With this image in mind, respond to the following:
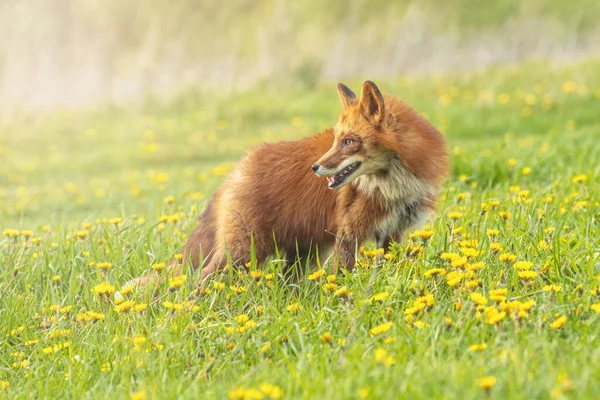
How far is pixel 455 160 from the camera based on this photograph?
6594 millimetres

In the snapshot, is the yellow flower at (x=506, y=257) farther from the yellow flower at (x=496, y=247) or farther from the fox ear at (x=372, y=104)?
the fox ear at (x=372, y=104)

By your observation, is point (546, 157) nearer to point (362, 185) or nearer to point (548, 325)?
point (362, 185)

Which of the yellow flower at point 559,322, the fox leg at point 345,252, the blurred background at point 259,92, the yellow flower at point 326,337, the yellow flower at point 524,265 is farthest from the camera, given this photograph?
the blurred background at point 259,92

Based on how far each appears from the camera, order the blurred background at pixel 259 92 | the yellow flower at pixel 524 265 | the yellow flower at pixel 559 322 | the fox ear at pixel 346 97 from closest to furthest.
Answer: the yellow flower at pixel 559 322
the yellow flower at pixel 524 265
the fox ear at pixel 346 97
the blurred background at pixel 259 92

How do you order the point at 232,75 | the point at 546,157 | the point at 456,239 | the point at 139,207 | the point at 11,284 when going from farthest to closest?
1. the point at 232,75
2. the point at 139,207
3. the point at 546,157
4. the point at 11,284
5. the point at 456,239

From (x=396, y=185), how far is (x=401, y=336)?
1.20 meters

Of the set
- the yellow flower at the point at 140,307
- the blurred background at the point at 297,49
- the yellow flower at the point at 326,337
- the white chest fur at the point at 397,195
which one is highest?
the blurred background at the point at 297,49

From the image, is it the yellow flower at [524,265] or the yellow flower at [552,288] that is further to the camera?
the yellow flower at [524,265]

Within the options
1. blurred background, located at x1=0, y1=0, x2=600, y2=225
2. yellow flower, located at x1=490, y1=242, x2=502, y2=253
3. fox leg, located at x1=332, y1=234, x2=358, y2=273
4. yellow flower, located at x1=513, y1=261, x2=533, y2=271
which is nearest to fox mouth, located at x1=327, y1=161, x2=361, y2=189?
fox leg, located at x1=332, y1=234, x2=358, y2=273

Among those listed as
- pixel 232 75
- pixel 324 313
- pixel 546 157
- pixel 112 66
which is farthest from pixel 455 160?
pixel 112 66

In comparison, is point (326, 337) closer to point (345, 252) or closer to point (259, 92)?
point (345, 252)

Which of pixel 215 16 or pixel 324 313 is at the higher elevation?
pixel 215 16

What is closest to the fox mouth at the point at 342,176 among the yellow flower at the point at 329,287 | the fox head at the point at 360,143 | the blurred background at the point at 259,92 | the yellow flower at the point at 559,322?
the fox head at the point at 360,143

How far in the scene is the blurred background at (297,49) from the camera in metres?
16.6
